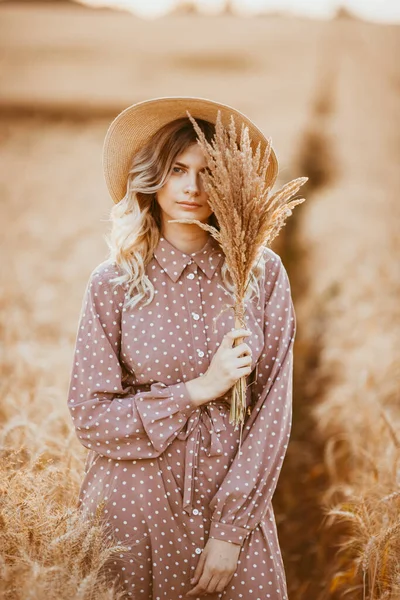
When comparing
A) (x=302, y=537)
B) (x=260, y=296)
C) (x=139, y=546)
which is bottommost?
(x=302, y=537)

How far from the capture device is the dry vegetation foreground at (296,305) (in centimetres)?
262

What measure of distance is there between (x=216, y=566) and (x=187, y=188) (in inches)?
55.7

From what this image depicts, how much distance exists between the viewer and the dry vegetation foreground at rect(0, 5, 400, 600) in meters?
2.62

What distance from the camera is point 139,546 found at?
8.06 feet

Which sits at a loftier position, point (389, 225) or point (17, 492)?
point (389, 225)

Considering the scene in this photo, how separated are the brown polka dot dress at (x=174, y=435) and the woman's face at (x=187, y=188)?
0.19 m

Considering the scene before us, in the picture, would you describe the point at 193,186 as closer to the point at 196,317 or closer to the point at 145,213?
the point at 145,213

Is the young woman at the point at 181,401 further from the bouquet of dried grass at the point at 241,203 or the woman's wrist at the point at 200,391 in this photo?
the bouquet of dried grass at the point at 241,203

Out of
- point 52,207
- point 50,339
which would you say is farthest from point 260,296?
point 52,207

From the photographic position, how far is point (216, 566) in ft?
7.66

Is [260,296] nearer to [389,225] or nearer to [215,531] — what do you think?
[215,531]

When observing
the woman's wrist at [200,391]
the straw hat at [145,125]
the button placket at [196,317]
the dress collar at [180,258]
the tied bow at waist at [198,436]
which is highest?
the straw hat at [145,125]

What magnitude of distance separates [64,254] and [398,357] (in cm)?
491

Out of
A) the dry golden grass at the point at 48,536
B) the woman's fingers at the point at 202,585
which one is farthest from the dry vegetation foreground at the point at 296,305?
the woman's fingers at the point at 202,585
